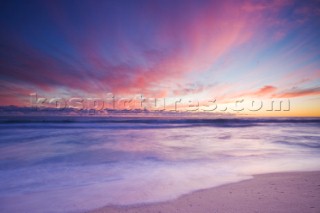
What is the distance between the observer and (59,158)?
5.62 m

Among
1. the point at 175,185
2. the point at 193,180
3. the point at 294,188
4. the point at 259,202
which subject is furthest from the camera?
the point at 193,180

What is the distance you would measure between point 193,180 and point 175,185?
0.44 m

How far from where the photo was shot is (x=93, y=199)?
267 centimetres

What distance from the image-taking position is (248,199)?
2521mm

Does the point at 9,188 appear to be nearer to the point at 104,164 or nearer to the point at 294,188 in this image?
the point at 104,164

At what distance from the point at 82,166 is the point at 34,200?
1965mm

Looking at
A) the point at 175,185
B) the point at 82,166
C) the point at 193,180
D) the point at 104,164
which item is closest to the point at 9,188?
the point at 82,166

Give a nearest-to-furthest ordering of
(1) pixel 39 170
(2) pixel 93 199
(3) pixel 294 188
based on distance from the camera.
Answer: (2) pixel 93 199 < (3) pixel 294 188 < (1) pixel 39 170

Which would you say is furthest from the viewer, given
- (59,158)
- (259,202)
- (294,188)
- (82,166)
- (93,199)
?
(59,158)

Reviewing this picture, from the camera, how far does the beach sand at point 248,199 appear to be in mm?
2293

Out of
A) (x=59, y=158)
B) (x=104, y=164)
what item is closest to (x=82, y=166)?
(x=104, y=164)

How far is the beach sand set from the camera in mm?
2293

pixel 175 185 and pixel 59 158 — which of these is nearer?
pixel 175 185

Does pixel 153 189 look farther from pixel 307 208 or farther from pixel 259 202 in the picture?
pixel 307 208
